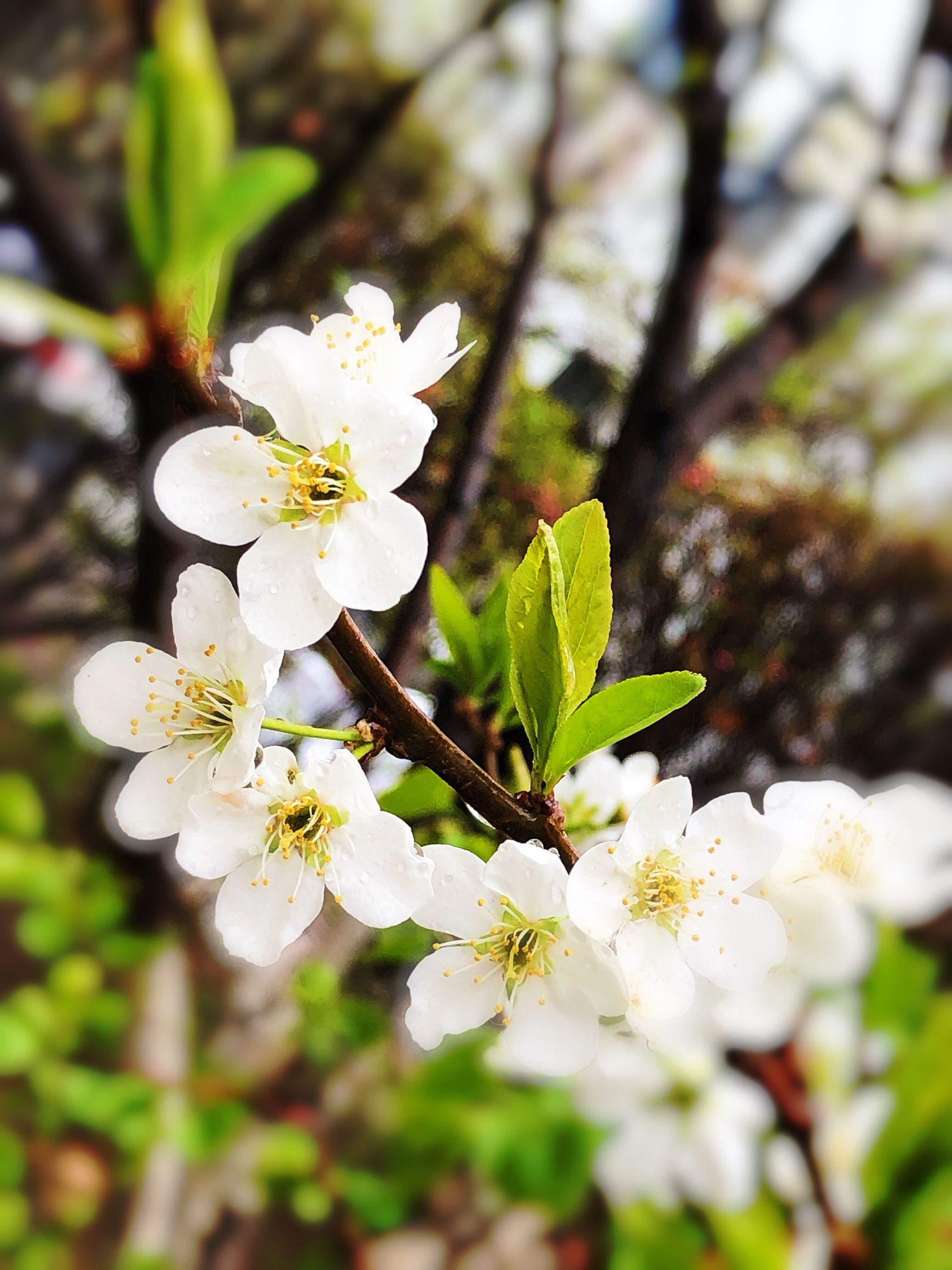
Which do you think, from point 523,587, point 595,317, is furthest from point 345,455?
point 595,317

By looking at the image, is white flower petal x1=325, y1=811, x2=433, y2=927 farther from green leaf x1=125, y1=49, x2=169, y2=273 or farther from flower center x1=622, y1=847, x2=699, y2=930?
green leaf x1=125, y1=49, x2=169, y2=273

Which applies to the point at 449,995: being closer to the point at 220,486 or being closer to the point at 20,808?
the point at 220,486

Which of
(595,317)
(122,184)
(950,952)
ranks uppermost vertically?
(122,184)

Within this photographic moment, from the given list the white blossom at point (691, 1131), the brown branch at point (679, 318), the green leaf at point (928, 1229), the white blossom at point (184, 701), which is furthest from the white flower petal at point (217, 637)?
the green leaf at point (928, 1229)

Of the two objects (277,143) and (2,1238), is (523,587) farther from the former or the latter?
(2,1238)

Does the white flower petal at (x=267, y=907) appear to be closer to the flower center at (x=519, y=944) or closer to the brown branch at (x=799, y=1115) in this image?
the flower center at (x=519, y=944)

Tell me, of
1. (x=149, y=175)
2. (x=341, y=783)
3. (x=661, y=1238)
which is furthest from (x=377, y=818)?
(x=661, y=1238)

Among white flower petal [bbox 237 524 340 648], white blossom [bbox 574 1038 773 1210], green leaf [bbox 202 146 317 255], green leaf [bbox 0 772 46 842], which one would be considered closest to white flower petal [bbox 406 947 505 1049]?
white flower petal [bbox 237 524 340 648]
